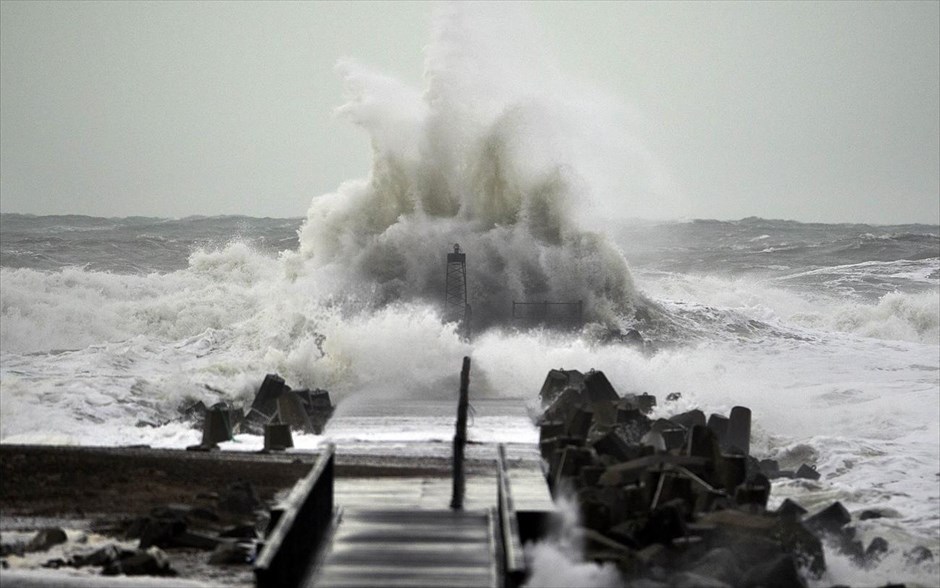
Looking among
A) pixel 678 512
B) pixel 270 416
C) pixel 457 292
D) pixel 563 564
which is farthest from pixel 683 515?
pixel 457 292

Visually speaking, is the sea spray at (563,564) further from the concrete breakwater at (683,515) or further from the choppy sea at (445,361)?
the choppy sea at (445,361)

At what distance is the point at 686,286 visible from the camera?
49812 millimetres

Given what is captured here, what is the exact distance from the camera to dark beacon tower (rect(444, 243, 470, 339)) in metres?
29.2

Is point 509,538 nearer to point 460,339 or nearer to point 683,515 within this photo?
point 683,515

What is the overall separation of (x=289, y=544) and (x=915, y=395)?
19.1 meters

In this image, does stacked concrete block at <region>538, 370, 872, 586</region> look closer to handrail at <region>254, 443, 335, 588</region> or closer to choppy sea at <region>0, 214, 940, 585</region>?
choppy sea at <region>0, 214, 940, 585</region>

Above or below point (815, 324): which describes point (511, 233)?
above

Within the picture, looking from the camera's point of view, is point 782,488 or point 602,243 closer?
point 782,488

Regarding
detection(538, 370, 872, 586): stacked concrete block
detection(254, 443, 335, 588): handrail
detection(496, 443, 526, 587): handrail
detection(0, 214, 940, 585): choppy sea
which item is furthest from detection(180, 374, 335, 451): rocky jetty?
detection(496, 443, 526, 587): handrail

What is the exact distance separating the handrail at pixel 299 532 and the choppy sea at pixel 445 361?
4.30 metres

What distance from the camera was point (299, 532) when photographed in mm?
9078

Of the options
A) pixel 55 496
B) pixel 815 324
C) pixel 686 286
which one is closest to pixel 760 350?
pixel 815 324

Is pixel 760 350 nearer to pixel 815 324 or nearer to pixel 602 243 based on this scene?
pixel 602 243

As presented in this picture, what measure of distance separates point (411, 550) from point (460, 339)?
1678 centimetres
